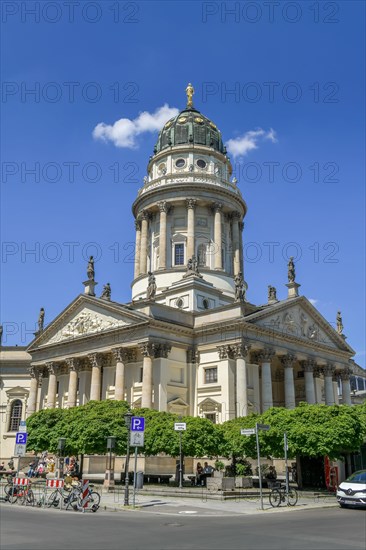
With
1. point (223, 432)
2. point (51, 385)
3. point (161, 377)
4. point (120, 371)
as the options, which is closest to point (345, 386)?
point (161, 377)

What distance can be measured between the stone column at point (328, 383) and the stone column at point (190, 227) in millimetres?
19266

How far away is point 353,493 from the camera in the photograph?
2391 centimetres

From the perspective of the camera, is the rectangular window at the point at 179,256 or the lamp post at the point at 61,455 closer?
the lamp post at the point at 61,455

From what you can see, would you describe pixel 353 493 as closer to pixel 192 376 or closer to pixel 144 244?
pixel 192 376

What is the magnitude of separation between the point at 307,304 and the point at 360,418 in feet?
79.9

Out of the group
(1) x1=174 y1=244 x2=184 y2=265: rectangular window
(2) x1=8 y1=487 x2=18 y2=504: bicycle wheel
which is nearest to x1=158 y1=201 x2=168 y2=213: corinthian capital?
(1) x1=174 y1=244 x2=184 y2=265: rectangular window

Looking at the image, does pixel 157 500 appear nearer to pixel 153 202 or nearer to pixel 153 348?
pixel 153 348

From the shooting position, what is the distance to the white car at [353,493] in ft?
77.4

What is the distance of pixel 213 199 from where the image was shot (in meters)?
66.8

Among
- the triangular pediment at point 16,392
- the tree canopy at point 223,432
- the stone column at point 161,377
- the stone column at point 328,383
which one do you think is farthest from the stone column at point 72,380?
the stone column at point 328,383

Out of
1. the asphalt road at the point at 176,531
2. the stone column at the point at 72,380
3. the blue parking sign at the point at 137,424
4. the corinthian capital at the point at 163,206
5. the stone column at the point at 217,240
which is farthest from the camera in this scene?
the corinthian capital at the point at 163,206

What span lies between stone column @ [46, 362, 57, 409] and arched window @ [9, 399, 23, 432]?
9.92 meters

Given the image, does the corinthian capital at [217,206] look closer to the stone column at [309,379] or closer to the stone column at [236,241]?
the stone column at [236,241]

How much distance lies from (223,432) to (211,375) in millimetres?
12843
